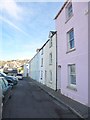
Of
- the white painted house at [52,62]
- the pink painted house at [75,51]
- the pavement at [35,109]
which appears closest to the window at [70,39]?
the pink painted house at [75,51]

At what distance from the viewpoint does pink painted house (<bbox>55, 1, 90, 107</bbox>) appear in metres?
12.8

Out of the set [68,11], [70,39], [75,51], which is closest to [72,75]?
[75,51]

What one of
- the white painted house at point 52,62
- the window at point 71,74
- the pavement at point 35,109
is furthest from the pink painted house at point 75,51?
the white painted house at point 52,62

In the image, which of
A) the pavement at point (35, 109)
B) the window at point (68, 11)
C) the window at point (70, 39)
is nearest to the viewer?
the pavement at point (35, 109)

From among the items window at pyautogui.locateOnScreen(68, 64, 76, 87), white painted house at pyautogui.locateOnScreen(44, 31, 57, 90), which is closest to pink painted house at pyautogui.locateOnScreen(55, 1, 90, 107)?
window at pyautogui.locateOnScreen(68, 64, 76, 87)

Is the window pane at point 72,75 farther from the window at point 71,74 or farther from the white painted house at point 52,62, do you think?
the white painted house at point 52,62

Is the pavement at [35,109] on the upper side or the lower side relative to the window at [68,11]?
lower

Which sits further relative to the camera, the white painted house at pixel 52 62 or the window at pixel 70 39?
the white painted house at pixel 52 62

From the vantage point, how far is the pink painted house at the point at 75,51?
1284cm

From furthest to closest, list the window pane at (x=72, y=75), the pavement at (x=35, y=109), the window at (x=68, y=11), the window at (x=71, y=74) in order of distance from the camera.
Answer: the window at (x=68, y=11) < the window at (x=71, y=74) < the window pane at (x=72, y=75) < the pavement at (x=35, y=109)

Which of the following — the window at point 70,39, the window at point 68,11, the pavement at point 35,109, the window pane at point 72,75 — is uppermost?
the window at point 68,11

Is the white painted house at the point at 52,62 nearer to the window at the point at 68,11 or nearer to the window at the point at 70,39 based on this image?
the window at the point at 68,11

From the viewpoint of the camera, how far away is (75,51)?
15.0 meters

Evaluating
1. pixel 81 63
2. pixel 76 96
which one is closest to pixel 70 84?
pixel 76 96
